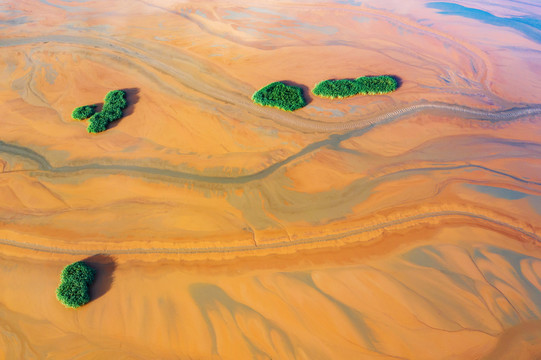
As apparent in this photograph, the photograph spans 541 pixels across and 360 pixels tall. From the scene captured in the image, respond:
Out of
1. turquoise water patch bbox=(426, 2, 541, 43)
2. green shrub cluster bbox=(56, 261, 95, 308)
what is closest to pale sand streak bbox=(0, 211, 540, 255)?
green shrub cluster bbox=(56, 261, 95, 308)

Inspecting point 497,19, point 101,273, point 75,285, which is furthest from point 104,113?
point 497,19

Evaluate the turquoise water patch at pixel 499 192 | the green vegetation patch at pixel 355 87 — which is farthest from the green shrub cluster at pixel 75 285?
the turquoise water patch at pixel 499 192

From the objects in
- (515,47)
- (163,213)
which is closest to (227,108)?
(163,213)

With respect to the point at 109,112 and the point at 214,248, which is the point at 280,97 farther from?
the point at 214,248

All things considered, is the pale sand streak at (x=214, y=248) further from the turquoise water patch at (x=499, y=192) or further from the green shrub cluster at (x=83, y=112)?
the green shrub cluster at (x=83, y=112)

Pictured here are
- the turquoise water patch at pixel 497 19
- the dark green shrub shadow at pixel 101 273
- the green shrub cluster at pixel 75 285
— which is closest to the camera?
the green shrub cluster at pixel 75 285

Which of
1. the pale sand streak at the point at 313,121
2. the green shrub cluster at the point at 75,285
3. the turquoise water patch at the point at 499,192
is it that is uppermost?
the pale sand streak at the point at 313,121

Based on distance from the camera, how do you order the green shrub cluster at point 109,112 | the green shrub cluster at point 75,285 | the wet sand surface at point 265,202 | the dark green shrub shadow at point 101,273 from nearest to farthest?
1. the wet sand surface at point 265,202
2. the green shrub cluster at point 75,285
3. the dark green shrub shadow at point 101,273
4. the green shrub cluster at point 109,112
